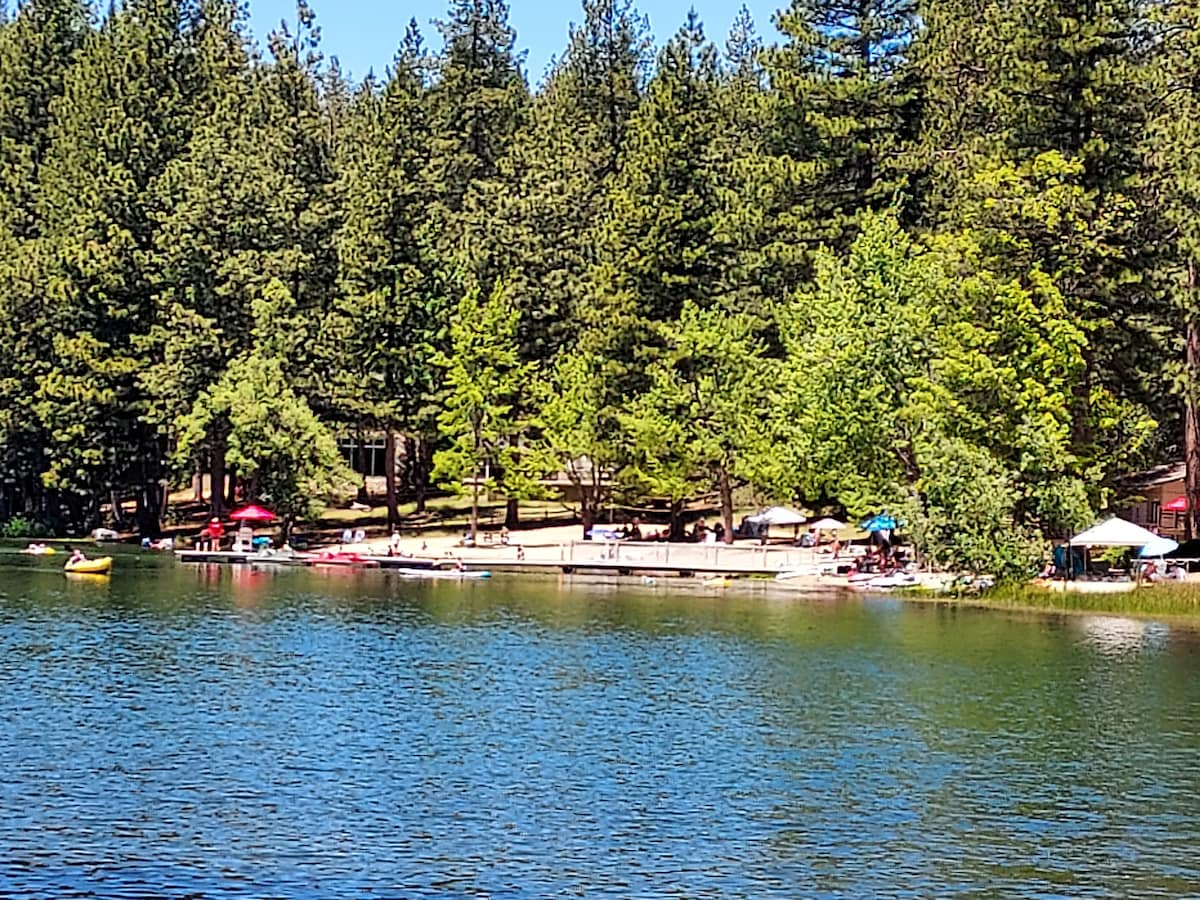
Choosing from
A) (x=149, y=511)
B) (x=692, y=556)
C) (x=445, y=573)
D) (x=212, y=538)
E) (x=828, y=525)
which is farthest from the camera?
(x=149, y=511)

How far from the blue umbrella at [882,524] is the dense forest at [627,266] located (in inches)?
42.7

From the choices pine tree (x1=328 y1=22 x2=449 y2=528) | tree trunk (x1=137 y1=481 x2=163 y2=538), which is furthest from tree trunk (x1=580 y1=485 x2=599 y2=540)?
tree trunk (x1=137 y1=481 x2=163 y2=538)

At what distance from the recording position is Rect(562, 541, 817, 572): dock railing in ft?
213

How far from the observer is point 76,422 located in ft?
264

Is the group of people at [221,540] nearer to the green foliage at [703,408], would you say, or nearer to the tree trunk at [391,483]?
the tree trunk at [391,483]

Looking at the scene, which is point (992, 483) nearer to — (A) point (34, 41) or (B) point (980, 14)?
(B) point (980, 14)

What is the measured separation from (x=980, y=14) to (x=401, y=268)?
28164 mm

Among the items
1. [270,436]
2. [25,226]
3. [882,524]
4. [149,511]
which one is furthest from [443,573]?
[25,226]

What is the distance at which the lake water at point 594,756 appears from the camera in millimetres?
21203

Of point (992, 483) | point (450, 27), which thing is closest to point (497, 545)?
point (992, 483)

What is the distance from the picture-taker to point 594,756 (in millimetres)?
28625

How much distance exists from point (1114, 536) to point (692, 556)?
18626 mm

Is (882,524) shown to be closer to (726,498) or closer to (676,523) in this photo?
(726,498)

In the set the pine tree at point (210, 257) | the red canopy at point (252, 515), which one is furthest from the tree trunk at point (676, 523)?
the pine tree at point (210, 257)
